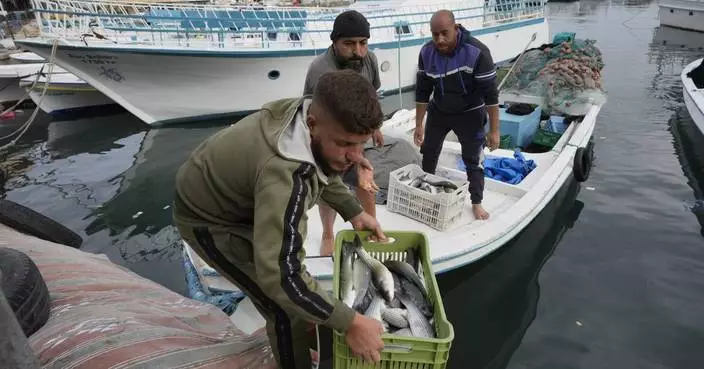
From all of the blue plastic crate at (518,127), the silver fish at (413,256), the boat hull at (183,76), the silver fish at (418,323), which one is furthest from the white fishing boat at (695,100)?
the silver fish at (418,323)

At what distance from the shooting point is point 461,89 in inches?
178

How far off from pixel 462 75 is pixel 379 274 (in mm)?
2598

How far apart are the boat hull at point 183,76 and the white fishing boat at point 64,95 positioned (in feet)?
7.76

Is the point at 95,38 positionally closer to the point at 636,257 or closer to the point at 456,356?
the point at 456,356

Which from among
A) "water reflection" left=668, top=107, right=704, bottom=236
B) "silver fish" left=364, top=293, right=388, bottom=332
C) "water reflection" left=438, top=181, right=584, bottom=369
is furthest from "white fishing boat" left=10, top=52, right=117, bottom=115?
"water reflection" left=668, top=107, right=704, bottom=236

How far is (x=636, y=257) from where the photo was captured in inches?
204

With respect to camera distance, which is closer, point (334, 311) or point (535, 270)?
point (334, 311)

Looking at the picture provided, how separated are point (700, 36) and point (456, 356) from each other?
1134 inches

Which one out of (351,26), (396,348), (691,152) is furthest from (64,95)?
(691,152)

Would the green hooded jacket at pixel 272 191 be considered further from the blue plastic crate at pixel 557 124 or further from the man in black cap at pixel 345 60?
the blue plastic crate at pixel 557 124

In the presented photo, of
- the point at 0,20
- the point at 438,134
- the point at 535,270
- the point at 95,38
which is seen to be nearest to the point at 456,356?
the point at 535,270

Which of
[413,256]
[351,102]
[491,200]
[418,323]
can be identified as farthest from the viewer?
[491,200]

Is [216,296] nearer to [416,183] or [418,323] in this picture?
[418,323]

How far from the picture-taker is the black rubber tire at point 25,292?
2309mm
